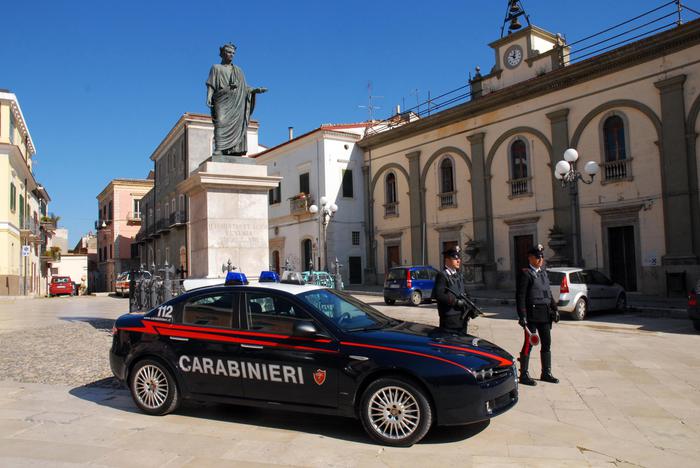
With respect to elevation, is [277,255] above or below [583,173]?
below

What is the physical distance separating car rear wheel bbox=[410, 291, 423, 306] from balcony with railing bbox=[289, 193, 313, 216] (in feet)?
51.5

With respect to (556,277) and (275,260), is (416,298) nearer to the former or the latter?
(556,277)

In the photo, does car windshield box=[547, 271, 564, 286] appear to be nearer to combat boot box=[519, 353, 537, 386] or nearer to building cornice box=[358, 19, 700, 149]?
combat boot box=[519, 353, 537, 386]

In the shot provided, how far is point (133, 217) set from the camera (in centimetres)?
5731

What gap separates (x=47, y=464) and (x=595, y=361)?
7.40 meters

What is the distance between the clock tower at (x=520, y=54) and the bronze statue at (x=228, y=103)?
17.2m

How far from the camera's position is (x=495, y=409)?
15.9ft

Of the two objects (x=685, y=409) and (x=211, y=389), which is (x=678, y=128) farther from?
(x=211, y=389)

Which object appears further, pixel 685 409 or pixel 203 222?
pixel 203 222

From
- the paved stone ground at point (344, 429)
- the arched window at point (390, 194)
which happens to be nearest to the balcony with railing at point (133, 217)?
the arched window at point (390, 194)

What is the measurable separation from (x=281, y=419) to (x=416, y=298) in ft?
49.5

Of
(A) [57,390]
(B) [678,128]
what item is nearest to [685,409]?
(A) [57,390]

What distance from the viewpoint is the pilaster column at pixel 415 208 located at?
30.2m

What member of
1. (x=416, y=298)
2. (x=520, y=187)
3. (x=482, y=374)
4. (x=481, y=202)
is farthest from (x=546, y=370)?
(x=481, y=202)
